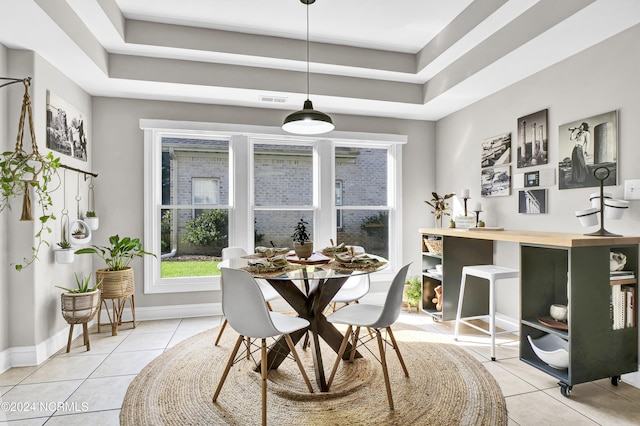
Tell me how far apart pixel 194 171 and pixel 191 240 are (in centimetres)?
80

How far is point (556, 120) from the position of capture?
117 inches

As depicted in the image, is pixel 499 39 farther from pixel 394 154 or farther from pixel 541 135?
pixel 394 154

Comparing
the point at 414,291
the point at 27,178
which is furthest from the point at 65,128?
the point at 414,291

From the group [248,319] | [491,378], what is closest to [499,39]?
[491,378]

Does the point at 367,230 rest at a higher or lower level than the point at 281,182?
lower

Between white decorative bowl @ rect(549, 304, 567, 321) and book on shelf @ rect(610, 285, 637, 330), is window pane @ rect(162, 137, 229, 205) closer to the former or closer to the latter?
white decorative bowl @ rect(549, 304, 567, 321)

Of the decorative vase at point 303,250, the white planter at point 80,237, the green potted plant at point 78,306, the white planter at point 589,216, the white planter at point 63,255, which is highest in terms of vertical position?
the white planter at point 589,216

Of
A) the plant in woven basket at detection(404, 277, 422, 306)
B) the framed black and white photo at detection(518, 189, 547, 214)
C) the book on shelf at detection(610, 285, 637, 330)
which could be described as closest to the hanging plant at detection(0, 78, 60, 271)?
the plant in woven basket at detection(404, 277, 422, 306)

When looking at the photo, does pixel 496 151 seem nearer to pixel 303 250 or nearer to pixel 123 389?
pixel 303 250

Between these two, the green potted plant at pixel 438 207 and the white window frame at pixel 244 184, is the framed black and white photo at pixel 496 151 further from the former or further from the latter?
Answer: the white window frame at pixel 244 184

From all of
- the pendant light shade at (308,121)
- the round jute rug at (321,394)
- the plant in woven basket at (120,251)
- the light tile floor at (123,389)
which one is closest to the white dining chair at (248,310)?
the round jute rug at (321,394)

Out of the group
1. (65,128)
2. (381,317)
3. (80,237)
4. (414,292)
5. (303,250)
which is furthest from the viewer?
A: (414,292)

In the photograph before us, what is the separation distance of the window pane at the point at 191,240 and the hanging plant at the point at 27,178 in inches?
49.3

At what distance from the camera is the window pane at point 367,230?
178 inches
